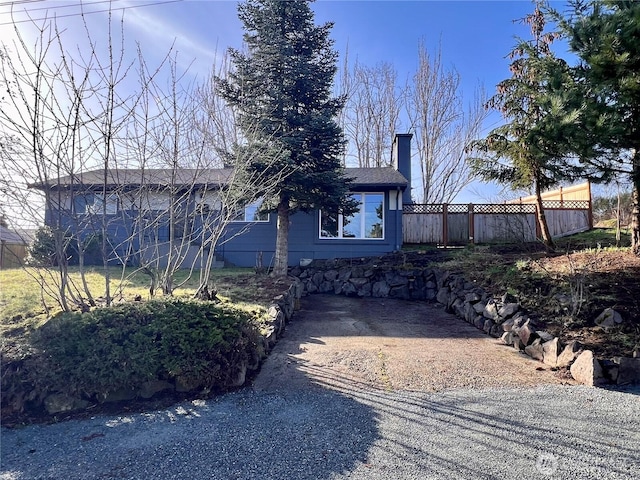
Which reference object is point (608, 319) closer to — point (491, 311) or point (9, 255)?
point (491, 311)

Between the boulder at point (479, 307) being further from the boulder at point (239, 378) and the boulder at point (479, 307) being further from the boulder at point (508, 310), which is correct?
the boulder at point (239, 378)

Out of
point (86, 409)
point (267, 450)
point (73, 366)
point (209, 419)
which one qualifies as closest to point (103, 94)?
point (73, 366)

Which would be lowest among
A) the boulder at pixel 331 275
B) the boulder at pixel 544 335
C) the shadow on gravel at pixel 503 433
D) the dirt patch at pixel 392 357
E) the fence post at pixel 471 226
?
the dirt patch at pixel 392 357

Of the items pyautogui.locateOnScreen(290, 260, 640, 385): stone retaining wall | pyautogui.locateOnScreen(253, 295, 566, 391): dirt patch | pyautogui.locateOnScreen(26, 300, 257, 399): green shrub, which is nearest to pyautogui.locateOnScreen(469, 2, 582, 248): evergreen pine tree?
pyautogui.locateOnScreen(290, 260, 640, 385): stone retaining wall

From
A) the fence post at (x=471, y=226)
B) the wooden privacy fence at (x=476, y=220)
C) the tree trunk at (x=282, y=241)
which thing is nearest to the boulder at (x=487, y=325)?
the tree trunk at (x=282, y=241)

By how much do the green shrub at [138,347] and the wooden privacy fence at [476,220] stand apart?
1089cm

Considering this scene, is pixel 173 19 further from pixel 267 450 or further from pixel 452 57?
pixel 452 57

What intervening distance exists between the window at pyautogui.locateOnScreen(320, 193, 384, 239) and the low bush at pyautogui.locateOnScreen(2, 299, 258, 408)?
28.5 feet

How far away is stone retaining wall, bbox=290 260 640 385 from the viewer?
13.6 feet

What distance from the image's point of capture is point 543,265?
7.56 metres

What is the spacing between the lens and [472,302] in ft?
24.6

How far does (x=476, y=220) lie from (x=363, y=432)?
12.2 metres

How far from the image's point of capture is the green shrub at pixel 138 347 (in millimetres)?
3363

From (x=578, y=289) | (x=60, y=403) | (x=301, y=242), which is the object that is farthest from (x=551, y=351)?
(x=301, y=242)
